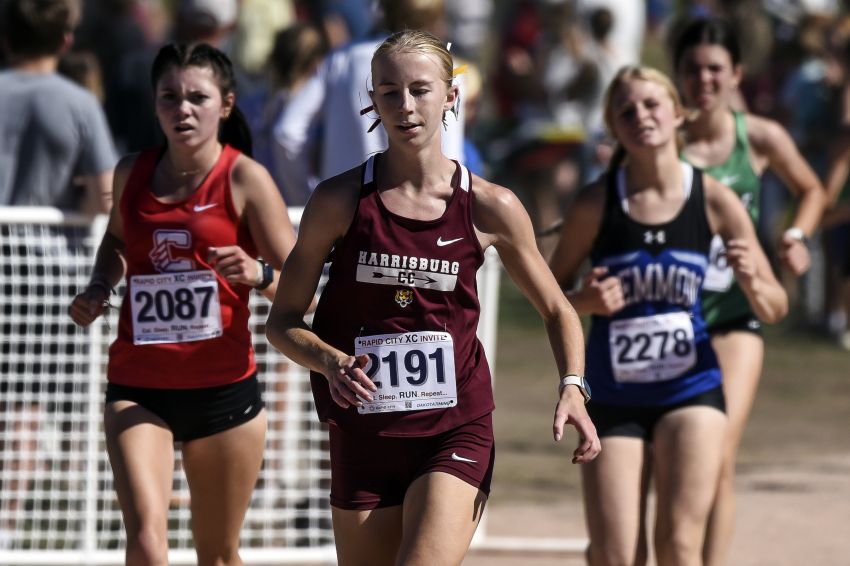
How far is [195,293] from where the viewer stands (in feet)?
16.5

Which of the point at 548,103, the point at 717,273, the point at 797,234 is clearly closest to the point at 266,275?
the point at 717,273

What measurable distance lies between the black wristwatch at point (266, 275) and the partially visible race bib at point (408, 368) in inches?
33.3

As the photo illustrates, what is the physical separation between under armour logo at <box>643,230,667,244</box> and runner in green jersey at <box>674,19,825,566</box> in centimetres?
68

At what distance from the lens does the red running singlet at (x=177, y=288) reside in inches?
196

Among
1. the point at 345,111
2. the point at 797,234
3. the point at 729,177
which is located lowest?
the point at 797,234

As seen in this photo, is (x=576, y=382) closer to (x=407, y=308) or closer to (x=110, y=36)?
(x=407, y=308)

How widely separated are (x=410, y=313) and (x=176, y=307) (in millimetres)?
1112

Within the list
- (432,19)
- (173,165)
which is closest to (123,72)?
(432,19)

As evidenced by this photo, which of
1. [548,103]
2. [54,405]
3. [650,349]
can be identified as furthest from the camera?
[548,103]

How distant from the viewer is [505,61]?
14.7 m

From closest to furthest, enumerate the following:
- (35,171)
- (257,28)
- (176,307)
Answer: (176,307) → (35,171) → (257,28)

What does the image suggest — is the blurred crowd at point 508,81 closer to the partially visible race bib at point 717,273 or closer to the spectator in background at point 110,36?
the spectator in background at point 110,36

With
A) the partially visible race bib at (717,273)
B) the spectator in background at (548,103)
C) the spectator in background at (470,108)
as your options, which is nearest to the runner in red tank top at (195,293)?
the partially visible race bib at (717,273)

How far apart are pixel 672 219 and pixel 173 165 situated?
1782 mm
